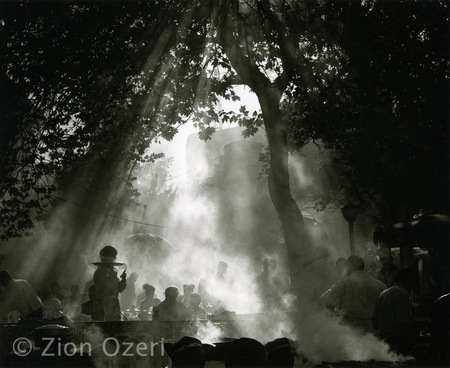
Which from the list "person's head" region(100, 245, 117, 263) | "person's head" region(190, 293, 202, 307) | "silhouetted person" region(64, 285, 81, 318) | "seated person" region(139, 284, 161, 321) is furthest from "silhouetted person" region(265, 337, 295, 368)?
"silhouetted person" region(64, 285, 81, 318)

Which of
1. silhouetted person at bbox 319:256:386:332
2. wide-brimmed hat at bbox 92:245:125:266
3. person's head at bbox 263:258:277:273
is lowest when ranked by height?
silhouetted person at bbox 319:256:386:332

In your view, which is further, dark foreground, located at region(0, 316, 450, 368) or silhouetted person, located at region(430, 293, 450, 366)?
silhouetted person, located at region(430, 293, 450, 366)

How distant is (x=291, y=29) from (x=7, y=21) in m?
5.63

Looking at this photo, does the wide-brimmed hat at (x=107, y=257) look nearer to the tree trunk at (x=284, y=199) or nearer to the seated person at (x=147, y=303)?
the seated person at (x=147, y=303)

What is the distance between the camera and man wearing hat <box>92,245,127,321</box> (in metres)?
11.0

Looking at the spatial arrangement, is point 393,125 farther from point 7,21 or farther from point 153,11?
point 7,21

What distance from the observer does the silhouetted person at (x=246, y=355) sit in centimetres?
610

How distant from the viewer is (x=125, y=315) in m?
13.9

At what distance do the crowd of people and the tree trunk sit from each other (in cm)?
29

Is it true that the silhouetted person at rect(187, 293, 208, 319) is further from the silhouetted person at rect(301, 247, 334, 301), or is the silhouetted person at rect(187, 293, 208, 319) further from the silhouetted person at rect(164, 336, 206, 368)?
the silhouetted person at rect(164, 336, 206, 368)

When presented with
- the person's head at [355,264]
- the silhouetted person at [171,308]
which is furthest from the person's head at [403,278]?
the silhouetted person at [171,308]

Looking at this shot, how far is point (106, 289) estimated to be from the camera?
436 inches

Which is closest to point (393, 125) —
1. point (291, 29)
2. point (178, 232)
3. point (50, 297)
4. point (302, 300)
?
point (291, 29)

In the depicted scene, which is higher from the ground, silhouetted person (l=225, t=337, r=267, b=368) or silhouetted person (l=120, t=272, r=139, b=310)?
silhouetted person (l=120, t=272, r=139, b=310)
